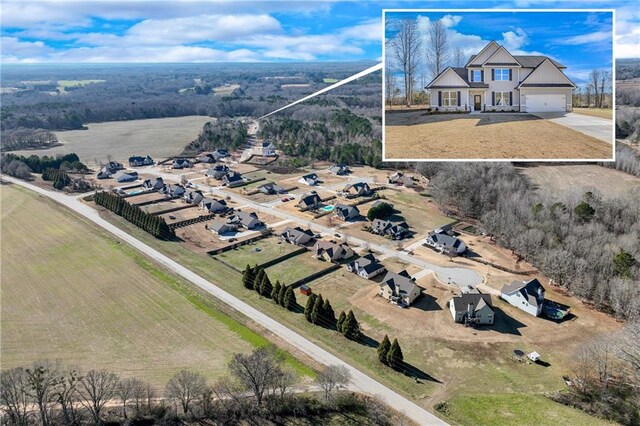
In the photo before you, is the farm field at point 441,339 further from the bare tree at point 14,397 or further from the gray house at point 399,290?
the bare tree at point 14,397

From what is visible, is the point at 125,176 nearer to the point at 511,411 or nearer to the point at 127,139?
the point at 127,139

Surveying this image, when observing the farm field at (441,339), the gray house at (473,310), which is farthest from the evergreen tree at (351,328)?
the gray house at (473,310)

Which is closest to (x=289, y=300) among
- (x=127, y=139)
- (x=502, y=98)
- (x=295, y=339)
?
(x=295, y=339)

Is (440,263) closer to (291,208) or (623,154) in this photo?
(291,208)

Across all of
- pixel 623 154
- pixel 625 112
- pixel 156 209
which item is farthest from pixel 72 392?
pixel 623 154

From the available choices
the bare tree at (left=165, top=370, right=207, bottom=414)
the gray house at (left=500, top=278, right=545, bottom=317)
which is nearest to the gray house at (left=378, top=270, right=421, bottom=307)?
the gray house at (left=500, top=278, right=545, bottom=317)

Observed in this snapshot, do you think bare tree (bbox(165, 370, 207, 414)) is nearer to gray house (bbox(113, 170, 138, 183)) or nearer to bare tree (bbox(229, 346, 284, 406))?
bare tree (bbox(229, 346, 284, 406))
